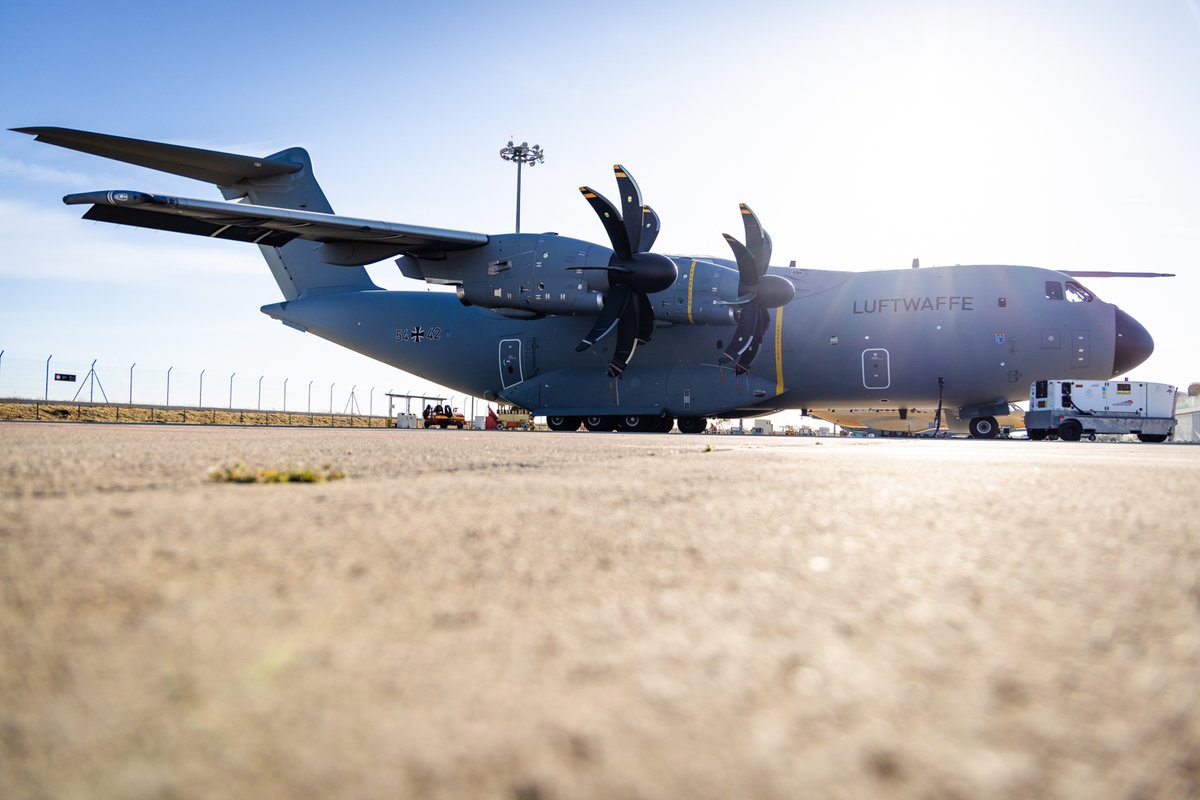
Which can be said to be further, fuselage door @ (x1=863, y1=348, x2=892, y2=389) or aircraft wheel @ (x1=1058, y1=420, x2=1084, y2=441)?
aircraft wheel @ (x1=1058, y1=420, x2=1084, y2=441)

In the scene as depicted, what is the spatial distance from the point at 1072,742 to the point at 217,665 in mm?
832

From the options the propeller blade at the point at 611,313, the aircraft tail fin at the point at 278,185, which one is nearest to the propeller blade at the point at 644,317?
the propeller blade at the point at 611,313

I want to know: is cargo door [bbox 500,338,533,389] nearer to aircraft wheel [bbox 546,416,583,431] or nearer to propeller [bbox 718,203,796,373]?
aircraft wheel [bbox 546,416,583,431]

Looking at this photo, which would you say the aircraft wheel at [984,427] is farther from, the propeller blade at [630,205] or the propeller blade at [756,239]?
the propeller blade at [630,205]

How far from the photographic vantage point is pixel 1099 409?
17.9 metres

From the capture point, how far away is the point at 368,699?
783 millimetres

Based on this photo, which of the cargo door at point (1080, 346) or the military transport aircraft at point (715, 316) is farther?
the military transport aircraft at point (715, 316)

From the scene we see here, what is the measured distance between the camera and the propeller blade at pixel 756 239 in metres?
15.5

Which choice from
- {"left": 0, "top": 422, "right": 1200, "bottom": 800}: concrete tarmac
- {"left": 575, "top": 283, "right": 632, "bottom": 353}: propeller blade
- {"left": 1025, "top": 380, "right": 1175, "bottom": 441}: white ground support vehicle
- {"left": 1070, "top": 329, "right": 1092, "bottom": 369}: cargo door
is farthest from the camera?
{"left": 1025, "top": 380, "right": 1175, "bottom": 441}: white ground support vehicle

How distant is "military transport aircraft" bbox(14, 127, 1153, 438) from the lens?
15312mm

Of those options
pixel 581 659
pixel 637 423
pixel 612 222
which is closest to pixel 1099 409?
pixel 637 423

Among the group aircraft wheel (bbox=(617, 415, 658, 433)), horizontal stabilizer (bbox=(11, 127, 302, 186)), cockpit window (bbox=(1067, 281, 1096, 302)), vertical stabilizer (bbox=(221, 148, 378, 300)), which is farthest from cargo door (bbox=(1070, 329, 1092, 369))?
horizontal stabilizer (bbox=(11, 127, 302, 186))

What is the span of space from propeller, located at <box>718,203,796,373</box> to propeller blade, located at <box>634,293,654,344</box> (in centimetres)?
139

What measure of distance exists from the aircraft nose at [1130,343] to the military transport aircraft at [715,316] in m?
0.03
